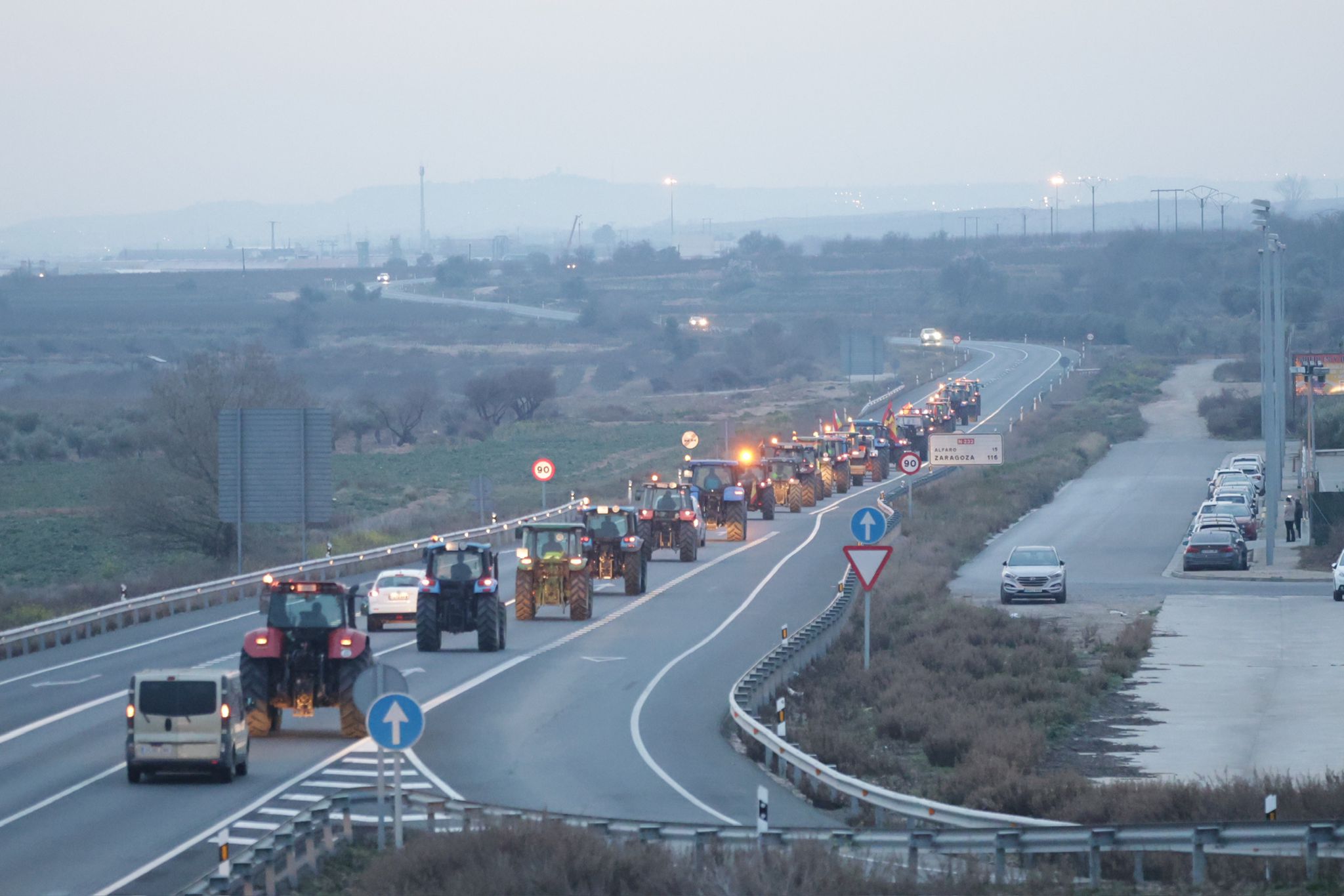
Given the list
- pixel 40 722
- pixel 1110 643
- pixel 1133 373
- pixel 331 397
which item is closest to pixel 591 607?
pixel 1110 643

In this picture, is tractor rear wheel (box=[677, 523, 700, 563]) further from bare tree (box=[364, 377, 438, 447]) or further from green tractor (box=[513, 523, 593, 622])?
bare tree (box=[364, 377, 438, 447])

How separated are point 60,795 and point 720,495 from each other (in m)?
32.6

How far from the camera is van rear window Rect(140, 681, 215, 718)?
18516 millimetres

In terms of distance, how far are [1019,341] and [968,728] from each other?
129810mm

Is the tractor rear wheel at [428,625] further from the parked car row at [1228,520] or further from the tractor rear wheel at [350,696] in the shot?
the parked car row at [1228,520]

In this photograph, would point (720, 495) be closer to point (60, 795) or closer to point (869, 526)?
point (869, 526)

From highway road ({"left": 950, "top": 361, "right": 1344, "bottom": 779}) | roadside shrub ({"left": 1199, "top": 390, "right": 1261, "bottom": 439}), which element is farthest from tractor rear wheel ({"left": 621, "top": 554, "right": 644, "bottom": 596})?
roadside shrub ({"left": 1199, "top": 390, "right": 1261, "bottom": 439})

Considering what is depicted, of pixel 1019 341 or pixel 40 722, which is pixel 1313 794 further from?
pixel 1019 341

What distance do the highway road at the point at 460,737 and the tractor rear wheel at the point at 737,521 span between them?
33.3 ft

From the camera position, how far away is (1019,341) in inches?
5866

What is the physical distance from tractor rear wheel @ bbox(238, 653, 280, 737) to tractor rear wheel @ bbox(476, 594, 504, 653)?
285 inches

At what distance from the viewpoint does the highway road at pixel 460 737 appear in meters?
17.1

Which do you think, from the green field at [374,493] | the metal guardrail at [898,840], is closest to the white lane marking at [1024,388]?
the green field at [374,493]

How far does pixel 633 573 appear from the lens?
124 feet
